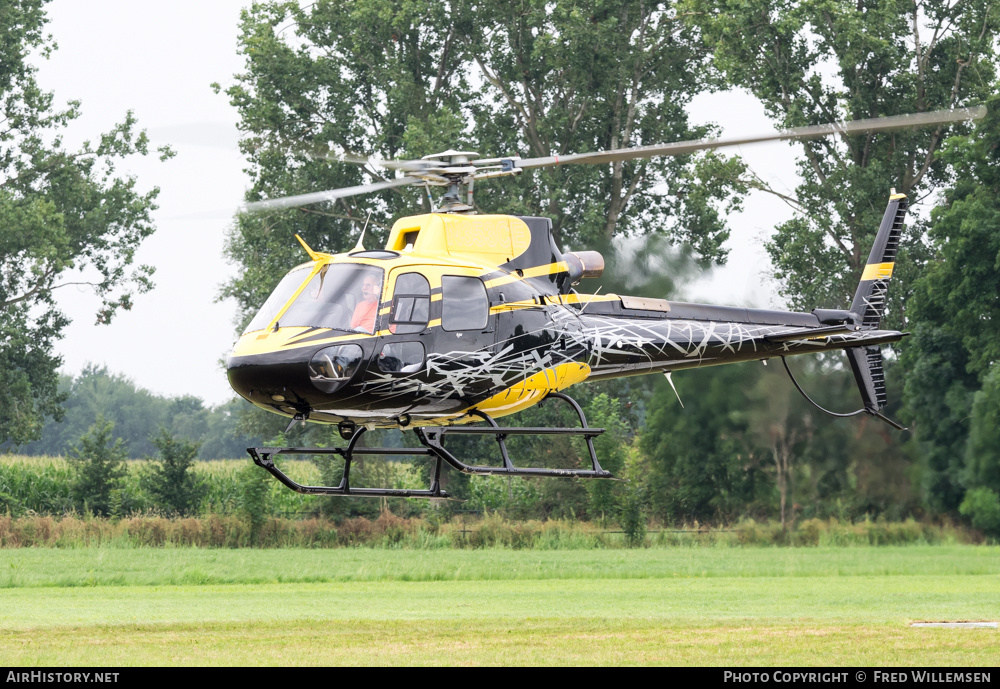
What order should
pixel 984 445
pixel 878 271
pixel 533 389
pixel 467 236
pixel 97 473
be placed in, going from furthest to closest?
pixel 97 473 → pixel 984 445 → pixel 878 271 → pixel 533 389 → pixel 467 236

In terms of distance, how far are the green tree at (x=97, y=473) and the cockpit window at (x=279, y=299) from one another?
2228 cm

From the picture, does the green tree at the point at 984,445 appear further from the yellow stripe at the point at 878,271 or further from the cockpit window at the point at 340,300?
the cockpit window at the point at 340,300

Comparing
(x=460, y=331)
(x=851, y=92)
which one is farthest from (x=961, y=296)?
(x=460, y=331)

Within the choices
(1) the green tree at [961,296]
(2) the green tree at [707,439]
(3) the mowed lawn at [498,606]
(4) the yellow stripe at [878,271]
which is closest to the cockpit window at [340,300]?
(3) the mowed lawn at [498,606]

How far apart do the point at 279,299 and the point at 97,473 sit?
75.7ft

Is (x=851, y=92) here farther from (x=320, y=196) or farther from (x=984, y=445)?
(x=320, y=196)

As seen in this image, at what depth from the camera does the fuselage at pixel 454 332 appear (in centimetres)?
1237

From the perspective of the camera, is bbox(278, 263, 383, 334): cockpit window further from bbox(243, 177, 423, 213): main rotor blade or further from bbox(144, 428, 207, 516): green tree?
bbox(144, 428, 207, 516): green tree

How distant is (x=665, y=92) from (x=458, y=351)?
32.7 meters

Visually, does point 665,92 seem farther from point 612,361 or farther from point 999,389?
point 612,361

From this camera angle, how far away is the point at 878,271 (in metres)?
17.1

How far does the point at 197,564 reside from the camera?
26.6m

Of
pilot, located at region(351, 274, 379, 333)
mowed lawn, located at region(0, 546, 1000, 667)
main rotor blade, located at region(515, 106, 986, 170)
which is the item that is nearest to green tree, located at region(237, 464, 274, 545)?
mowed lawn, located at region(0, 546, 1000, 667)

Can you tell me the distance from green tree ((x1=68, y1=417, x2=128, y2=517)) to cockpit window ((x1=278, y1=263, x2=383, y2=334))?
2268 cm
